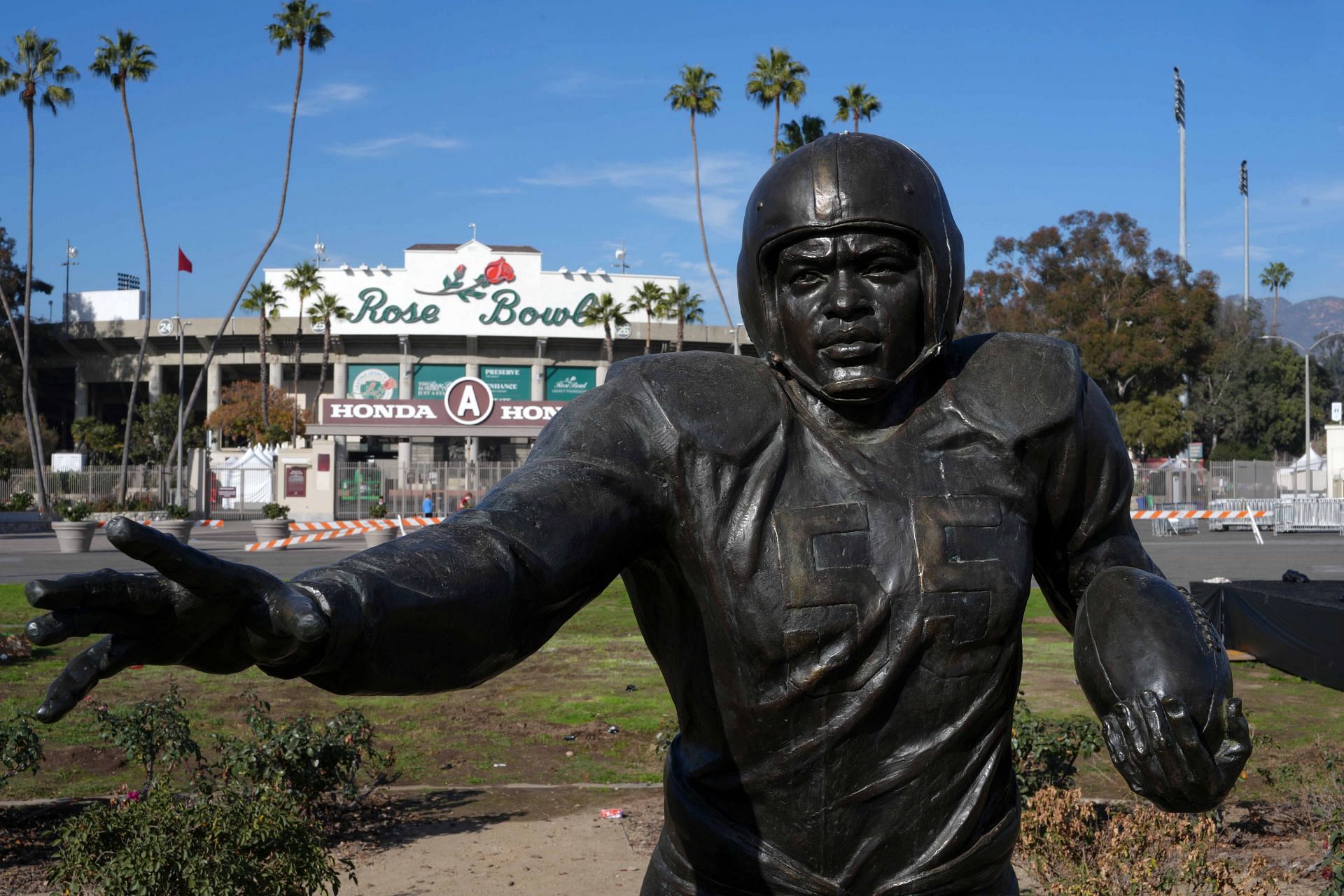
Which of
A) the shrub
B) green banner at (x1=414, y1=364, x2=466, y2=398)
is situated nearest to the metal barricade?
the shrub

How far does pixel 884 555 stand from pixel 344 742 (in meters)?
6.82

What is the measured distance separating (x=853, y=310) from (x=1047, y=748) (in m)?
6.18

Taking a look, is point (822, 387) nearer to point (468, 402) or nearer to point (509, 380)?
point (468, 402)

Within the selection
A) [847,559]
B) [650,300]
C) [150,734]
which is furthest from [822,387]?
[650,300]

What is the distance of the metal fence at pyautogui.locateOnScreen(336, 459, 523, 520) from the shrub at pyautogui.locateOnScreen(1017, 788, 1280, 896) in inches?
1216

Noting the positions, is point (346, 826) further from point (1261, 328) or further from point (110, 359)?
point (1261, 328)

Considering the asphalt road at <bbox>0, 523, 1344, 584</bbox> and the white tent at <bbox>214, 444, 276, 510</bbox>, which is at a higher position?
the white tent at <bbox>214, 444, 276, 510</bbox>

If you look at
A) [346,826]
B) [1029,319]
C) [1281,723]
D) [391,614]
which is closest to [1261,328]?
[1029,319]

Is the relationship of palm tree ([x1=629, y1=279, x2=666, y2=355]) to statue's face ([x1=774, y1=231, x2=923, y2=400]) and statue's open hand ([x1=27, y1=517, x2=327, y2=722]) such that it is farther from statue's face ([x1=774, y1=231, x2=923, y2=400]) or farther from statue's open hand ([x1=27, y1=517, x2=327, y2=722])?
statue's open hand ([x1=27, y1=517, x2=327, y2=722])

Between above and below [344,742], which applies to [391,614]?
above

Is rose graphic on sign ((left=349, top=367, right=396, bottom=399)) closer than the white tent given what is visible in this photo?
No

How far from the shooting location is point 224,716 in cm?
1097

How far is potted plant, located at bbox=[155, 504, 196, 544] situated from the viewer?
89.1ft

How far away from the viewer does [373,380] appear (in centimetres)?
6794
